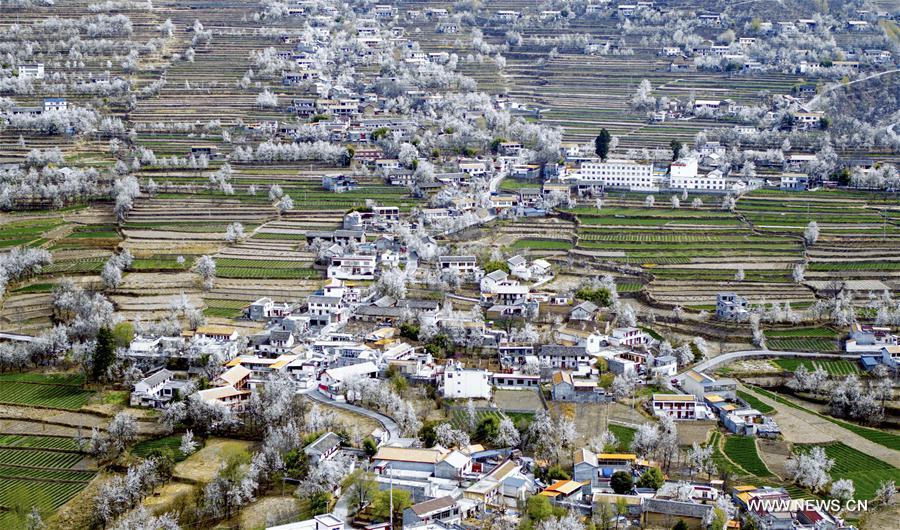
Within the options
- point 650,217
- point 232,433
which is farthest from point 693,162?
point 232,433

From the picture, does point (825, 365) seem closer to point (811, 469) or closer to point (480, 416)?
point (811, 469)

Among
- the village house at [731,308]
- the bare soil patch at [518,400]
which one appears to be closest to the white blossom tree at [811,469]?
the bare soil patch at [518,400]

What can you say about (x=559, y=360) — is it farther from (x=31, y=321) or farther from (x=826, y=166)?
(x=826, y=166)

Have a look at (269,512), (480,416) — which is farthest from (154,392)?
(480,416)

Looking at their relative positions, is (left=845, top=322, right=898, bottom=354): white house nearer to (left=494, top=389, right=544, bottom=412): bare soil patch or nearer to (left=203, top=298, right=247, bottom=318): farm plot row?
(left=494, top=389, right=544, bottom=412): bare soil patch

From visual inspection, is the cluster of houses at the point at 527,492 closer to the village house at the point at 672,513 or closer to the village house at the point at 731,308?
the village house at the point at 672,513

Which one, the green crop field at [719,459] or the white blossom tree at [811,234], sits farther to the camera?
the white blossom tree at [811,234]

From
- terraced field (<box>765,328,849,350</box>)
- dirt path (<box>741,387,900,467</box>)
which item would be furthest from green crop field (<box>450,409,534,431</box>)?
terraced field (<box>765,328,849,350</box>)
